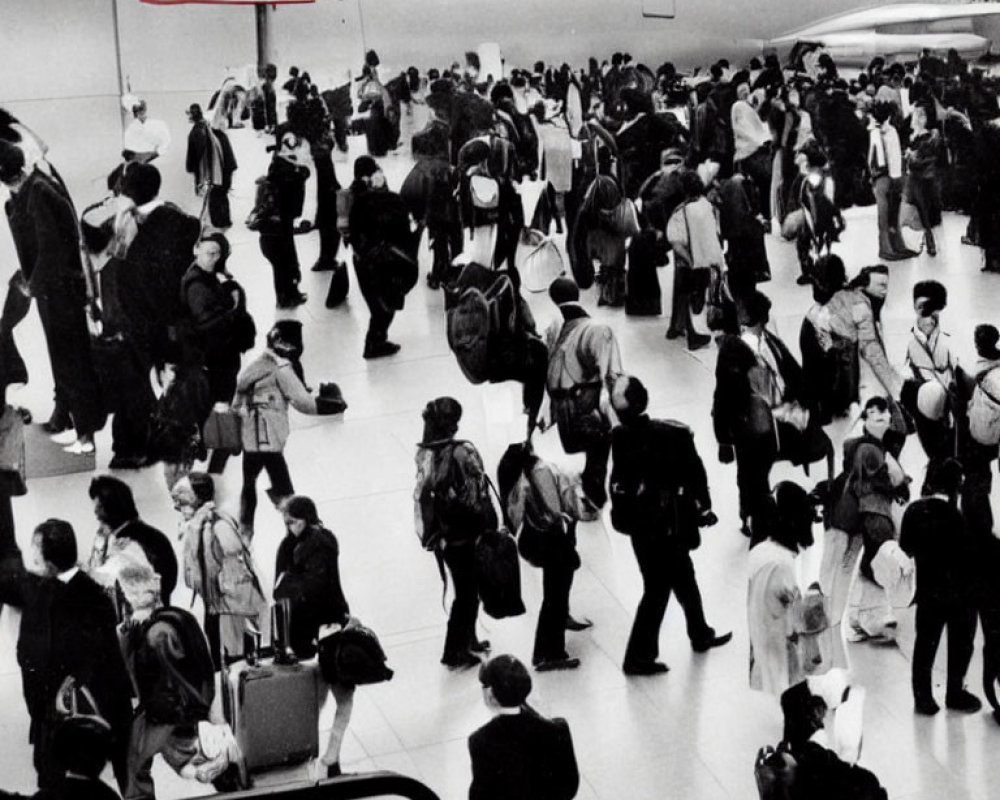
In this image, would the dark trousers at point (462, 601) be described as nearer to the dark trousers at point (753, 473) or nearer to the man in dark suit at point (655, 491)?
the man in dark suit at point (655, 491)

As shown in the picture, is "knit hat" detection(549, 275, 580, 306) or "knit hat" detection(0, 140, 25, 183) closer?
"knit hat" detection(549, 275, 580, 306)

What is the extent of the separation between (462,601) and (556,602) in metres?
0.47

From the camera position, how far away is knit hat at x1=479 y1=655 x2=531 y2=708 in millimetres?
5941

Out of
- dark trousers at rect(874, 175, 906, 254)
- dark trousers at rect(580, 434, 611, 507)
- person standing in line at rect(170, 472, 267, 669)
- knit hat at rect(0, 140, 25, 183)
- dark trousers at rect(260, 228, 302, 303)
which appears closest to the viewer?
person standing in line at rect(170, 472, 267, 669)

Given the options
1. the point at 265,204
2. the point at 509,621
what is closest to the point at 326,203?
the point at 265,204

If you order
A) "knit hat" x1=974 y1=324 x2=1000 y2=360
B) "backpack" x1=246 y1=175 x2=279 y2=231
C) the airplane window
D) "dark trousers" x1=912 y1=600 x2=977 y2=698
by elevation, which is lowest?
"dark trousers" x1=912 y1=600 x2=977 y2=698

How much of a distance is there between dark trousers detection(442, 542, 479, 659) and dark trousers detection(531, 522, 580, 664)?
1.12 feet

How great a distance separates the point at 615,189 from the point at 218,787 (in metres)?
7.10

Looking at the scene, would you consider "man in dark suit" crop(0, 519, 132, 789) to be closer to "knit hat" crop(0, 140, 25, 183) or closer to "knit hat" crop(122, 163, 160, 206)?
"knit hat" crop(0, 140, 25, 183)

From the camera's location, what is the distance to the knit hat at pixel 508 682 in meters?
5.94

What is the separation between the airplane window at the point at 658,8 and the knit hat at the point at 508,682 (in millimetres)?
23424

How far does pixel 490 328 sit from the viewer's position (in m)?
10.1

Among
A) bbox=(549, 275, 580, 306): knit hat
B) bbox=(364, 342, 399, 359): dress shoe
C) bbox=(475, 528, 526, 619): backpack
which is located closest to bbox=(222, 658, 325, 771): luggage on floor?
bbox=(475, 528, 526, 619): backpack

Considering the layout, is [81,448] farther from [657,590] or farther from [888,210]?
[888,210]
